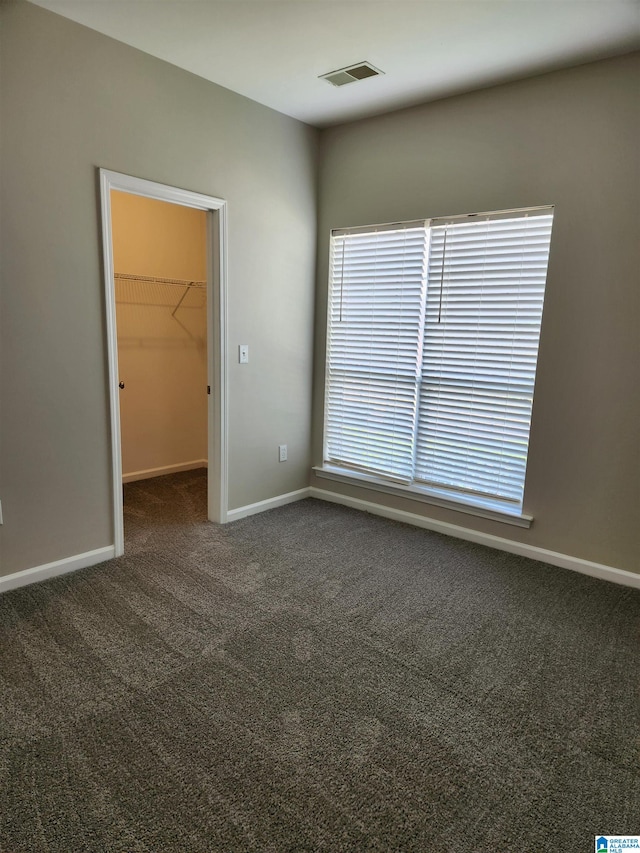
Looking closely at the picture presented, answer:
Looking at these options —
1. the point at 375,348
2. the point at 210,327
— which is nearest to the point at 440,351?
the point at 375,348

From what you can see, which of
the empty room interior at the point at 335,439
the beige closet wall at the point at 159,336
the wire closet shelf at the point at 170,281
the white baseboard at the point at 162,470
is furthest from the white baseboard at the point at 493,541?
→ the wire closet shelf at the point at 170,281

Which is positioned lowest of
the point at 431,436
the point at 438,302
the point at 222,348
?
the point at 431,436

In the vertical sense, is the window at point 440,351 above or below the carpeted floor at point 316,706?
above

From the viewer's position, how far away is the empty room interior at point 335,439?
5.43ft

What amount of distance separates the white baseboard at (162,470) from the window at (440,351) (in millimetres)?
1666

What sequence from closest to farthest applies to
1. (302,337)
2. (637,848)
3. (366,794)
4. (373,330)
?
(637,848) < (366,794) < (373,330) < (302,337)

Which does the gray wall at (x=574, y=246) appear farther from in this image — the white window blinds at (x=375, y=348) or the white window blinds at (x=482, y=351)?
the white window blinds at (x=375, y=348)

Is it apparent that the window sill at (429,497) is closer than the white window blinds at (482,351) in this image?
No

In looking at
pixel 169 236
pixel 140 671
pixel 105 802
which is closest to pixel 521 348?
pixel 140 671

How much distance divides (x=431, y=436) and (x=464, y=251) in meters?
1.22

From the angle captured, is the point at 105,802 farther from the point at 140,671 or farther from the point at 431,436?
the point at 431,436

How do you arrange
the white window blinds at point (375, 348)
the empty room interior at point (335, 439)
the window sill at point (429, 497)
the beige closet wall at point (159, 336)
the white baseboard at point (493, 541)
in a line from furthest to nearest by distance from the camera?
the beige closet wall at point (159, 336) → the white window blinds at point (375, 348) → the window sill at point (429, 497) → the white baseboard at point (493, 541) → the empty room interior at point (335, 439)

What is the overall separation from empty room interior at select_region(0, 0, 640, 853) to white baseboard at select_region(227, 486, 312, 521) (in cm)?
2

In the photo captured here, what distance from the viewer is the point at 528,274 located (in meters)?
3.04
